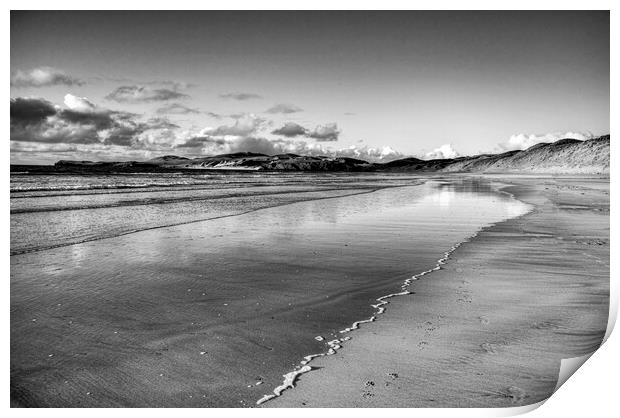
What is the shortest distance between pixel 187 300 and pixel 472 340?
3069 millimetres

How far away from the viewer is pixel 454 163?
617ft

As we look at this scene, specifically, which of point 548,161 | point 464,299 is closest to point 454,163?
point 548,161

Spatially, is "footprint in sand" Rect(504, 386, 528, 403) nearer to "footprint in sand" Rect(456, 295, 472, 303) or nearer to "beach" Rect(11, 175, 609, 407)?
"beach" Rect(11, 175, 609, 407)

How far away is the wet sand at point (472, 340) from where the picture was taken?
10.2ft

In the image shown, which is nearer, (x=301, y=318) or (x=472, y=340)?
(x=472, y=340)

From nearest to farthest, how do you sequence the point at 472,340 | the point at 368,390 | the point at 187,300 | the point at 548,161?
the point at 368,390
the point at 472,340
the point at 187,300
the point at 548,161

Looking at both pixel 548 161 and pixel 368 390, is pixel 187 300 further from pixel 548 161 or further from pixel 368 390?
pixel 548 161

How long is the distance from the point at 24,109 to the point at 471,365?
5270mm

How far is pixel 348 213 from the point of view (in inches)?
544

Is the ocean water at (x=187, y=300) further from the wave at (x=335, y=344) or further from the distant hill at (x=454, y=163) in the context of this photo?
the distant hill at (x=454, y=163)

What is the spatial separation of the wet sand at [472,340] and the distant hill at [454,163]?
23495 millimetres

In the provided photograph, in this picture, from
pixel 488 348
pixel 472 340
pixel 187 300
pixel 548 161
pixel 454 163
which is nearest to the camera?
pixel 488 348

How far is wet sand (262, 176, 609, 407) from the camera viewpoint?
10.2 feet
